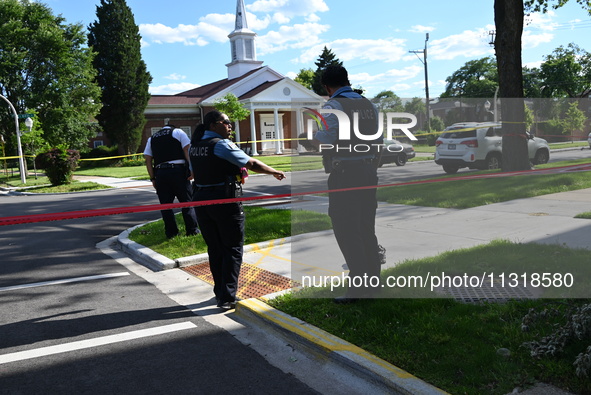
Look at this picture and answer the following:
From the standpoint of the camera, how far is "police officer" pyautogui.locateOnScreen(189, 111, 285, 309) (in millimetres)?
4902

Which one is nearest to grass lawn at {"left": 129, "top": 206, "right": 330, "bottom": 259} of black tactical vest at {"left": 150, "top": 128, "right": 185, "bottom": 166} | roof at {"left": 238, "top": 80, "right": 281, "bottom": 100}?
black tactical vest at {"left": 150, "top": 128, "right": 185, "bottom": 166}

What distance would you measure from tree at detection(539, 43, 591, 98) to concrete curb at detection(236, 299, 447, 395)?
72.5 meters

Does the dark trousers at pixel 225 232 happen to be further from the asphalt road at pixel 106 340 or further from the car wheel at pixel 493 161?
the car wheel at pixel 493 161

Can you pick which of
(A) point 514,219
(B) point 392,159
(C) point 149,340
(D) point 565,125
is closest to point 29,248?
(C) point 149,340

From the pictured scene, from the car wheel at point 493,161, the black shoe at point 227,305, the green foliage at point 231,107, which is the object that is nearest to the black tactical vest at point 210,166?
the black shoe at point 227,305

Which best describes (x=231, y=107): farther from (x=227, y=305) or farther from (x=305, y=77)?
(x=305, y=77)

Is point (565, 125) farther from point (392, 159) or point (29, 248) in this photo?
point (29, 248)

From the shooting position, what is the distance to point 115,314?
4984 millimetres

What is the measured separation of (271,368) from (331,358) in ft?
1.52

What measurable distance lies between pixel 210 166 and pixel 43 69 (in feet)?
118

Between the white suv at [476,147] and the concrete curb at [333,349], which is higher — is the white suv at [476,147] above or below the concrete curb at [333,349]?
above

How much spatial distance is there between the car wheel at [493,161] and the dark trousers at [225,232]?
12628mm

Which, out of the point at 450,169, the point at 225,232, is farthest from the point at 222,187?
the point at 450,169

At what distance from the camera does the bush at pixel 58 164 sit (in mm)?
21312
